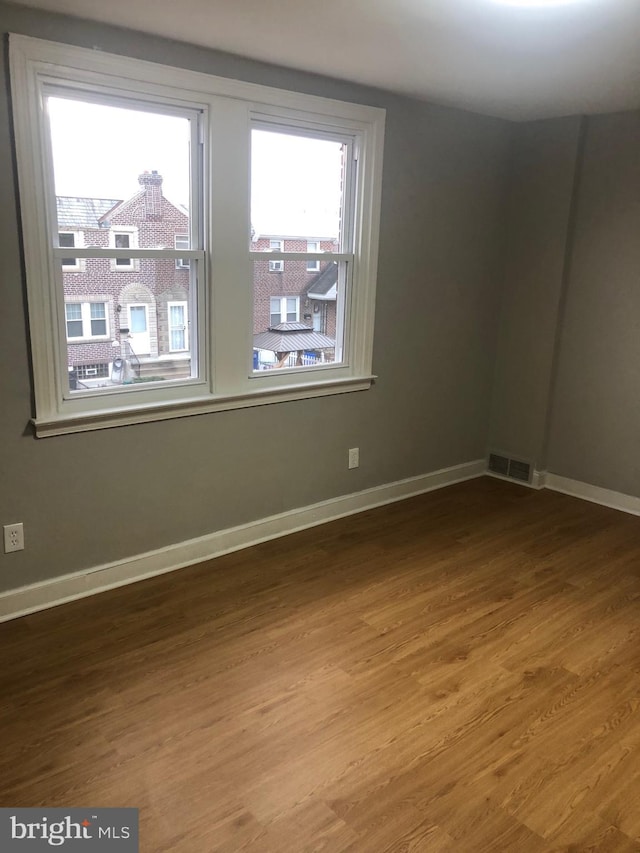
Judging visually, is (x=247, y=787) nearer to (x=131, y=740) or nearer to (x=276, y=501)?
(x=131, y=740)

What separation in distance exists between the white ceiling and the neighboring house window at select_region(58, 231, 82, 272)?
0.78 metres

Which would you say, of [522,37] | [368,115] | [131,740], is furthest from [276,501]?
[522,37]

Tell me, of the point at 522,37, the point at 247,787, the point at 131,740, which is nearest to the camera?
the point at 247,787

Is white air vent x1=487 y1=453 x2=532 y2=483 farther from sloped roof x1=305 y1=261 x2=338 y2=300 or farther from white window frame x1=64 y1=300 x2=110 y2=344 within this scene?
white window frame x1=64 y1=300 x2=110 y2=344

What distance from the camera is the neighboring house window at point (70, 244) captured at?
2678 millimetres

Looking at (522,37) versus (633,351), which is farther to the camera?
(633,351)

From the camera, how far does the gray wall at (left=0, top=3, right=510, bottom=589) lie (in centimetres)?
268

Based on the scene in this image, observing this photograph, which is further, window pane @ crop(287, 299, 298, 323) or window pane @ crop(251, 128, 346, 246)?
window pane @ crop(287, 299, 298, 323)

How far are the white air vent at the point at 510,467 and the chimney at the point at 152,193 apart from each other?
9.38 feet

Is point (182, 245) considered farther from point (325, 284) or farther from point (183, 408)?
point (325, 284)

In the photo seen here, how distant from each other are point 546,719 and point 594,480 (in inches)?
90.4

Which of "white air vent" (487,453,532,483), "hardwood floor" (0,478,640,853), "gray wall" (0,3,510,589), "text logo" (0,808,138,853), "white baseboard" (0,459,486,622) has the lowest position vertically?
"text logo" (0,808,138,853)

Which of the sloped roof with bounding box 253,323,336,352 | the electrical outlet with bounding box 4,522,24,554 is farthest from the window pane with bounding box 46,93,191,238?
the electrical outlet with bounding box 4,522,24,554

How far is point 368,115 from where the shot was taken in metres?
3.44
